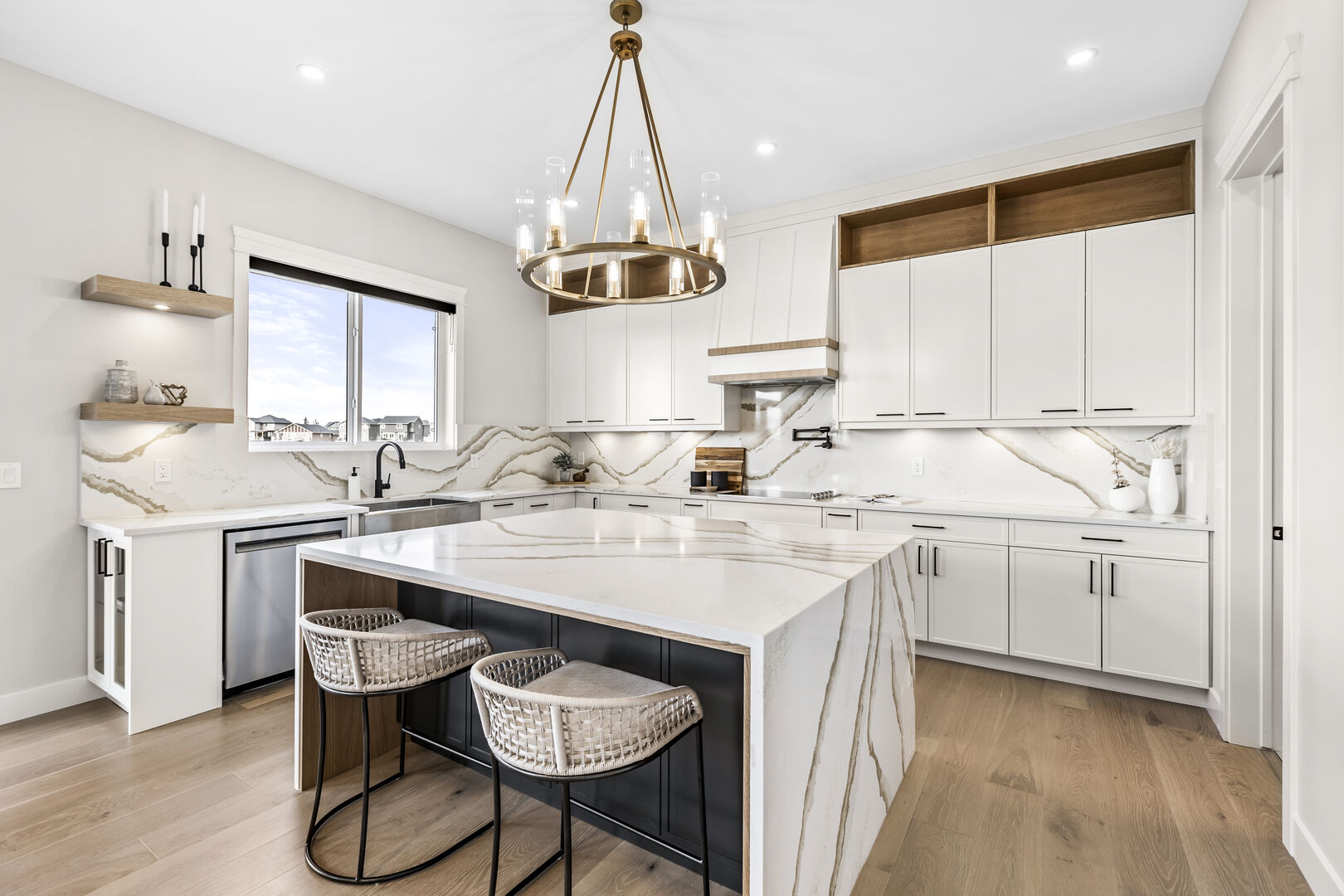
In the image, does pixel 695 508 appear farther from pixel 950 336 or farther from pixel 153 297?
pixel 153 297

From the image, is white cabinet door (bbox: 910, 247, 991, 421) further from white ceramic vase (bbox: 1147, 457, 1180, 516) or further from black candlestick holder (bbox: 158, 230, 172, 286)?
black candlestick holder (bbox: 158, 230, 172, 286)

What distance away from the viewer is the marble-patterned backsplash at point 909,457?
3.44 m

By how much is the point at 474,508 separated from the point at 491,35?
9.03 feet

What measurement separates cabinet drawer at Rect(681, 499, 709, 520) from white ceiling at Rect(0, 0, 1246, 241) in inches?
84.3

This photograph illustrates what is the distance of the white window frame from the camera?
11.2ft

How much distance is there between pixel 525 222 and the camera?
2.22 m

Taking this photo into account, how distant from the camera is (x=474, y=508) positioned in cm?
421

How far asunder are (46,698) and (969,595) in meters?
4.45

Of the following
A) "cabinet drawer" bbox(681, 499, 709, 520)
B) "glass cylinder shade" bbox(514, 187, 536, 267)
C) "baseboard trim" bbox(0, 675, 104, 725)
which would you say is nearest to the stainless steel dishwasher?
"baseboard trim" bbox(0, 675, 104, 725)

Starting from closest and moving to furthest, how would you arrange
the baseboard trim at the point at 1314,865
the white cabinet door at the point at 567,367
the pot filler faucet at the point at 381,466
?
the baseboard trim at the point at 1314,865
the pot filler faucet at the point at 381,466
the white cabinet door at the point at 567,367

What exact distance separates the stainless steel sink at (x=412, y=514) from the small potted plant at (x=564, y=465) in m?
1.21

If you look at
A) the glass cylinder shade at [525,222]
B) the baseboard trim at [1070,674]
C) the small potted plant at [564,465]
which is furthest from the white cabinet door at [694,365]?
the glass cylinder shade at [525,222]

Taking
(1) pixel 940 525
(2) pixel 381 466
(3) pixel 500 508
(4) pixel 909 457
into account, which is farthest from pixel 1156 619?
(2) pixel 381 466

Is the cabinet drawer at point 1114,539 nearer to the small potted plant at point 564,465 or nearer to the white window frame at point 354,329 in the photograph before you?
the small potted plant at point 564,465
